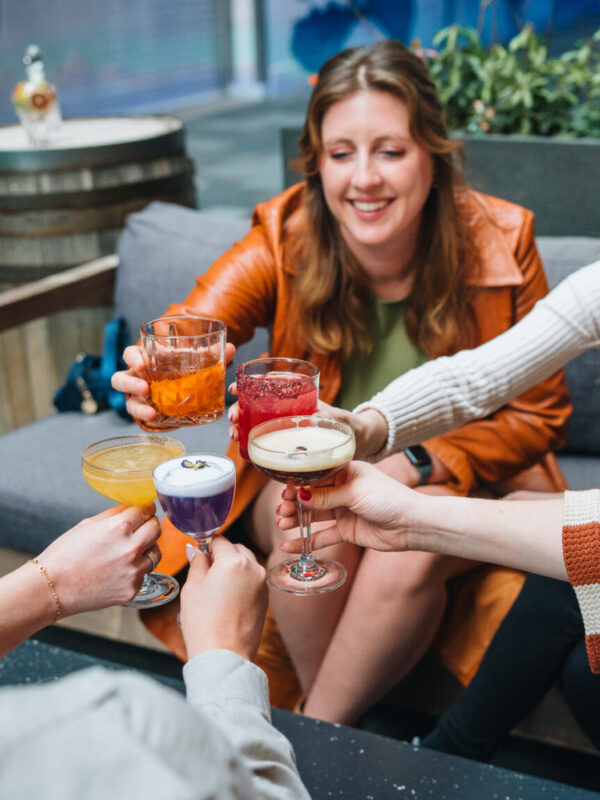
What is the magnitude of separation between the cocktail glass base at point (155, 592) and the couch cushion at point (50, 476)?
0.75m

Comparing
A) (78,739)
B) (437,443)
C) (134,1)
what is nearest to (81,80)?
(134,1)

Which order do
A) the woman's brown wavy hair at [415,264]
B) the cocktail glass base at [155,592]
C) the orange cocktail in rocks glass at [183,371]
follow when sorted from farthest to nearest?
1. the woman's brown wavy hair at [415,264]
2. the orange cocktail in rocks glass at [183,371]
3. the cocktail glass base at [155,592]

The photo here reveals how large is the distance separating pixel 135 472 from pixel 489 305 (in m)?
0.98

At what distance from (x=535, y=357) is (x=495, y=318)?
0.25 meters

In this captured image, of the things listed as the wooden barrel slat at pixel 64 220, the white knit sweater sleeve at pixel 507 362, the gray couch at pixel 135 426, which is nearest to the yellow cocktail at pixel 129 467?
the white knit sweater sleeve at pixel 507 362

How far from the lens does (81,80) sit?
18.6 ft

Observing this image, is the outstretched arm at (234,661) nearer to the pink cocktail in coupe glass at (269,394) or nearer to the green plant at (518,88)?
the pink cocktail in coupe glass at (269,394)

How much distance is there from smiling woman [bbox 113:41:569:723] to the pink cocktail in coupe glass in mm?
348

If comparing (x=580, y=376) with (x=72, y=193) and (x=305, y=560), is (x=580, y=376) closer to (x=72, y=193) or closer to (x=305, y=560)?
(x=305, y=560)

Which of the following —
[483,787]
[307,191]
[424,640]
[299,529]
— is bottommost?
[424,640]

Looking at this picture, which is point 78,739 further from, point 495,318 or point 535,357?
point 495,318

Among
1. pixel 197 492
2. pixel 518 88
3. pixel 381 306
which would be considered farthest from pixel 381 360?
pixel 518 88

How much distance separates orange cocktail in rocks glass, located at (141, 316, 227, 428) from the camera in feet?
4.32

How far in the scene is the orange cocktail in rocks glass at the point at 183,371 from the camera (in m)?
1.32
